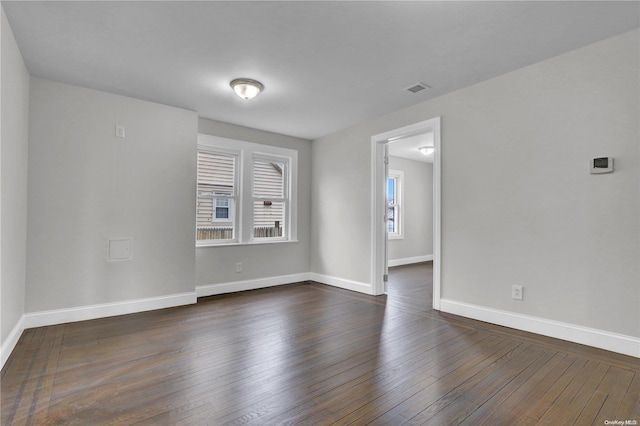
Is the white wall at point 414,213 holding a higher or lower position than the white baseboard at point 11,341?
higher

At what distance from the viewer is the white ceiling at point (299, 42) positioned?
2.22 m

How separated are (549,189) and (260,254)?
3817 millimetres

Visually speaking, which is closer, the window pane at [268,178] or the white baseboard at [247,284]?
the white baseboard at [247,284]

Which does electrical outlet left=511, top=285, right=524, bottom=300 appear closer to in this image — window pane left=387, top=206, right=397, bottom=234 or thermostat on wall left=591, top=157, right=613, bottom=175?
thermostat on wall left=591, top=157, right=613, bottom=175

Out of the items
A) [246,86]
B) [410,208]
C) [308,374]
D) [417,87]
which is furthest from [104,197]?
[410,208]

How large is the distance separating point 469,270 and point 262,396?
2.52 meters

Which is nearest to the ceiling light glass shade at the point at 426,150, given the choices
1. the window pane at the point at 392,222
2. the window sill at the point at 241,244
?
the window pane at the point at 392,222

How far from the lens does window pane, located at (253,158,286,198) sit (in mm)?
5203

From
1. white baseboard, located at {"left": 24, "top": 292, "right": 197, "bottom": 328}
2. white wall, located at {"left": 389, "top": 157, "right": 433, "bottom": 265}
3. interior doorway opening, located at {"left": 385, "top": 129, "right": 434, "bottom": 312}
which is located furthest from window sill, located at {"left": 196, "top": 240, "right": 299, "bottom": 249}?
white wall, located at {"left": 389, "top": 157, "right": 433, "bottom": 265}

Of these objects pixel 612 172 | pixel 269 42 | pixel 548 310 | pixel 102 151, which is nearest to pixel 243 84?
pixel 269 42

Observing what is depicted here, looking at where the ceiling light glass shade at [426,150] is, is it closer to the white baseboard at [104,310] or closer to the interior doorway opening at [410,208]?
the interior doorway opening at [410,208]

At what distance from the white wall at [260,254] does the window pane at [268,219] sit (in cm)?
24

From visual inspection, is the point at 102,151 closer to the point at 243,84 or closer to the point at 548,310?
the point at 243,84

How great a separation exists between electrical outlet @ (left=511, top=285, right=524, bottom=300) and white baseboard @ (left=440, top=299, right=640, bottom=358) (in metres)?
0.16
